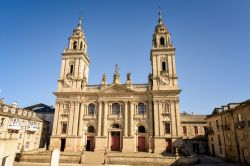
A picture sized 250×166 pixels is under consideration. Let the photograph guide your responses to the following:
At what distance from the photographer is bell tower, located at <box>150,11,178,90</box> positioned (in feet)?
124

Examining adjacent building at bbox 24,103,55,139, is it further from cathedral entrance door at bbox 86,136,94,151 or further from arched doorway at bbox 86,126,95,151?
cathedral entrance door at bbox 86,136,94,151

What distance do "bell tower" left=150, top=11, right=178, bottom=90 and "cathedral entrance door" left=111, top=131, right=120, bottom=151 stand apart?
12.1 metres

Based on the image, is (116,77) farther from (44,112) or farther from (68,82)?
(44,112)

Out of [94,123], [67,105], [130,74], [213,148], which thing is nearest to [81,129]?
[94,123]

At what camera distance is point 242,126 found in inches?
929

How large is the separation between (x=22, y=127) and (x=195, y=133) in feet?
124

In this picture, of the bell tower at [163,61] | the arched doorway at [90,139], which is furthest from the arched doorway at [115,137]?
the bell tower at [163,61]

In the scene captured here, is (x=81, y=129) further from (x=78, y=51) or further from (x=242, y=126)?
(x=242, y=126)

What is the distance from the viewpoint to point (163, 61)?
39531 millimetres

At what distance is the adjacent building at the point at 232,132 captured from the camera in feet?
76.6

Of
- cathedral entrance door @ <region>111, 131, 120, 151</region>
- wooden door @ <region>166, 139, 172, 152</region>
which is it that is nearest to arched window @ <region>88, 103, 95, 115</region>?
cathedral entrance door @ <region>111, 131, 120, 151</region>

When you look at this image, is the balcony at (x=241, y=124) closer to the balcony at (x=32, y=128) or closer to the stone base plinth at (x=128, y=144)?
the stone base plinth at (x=128, y=144)

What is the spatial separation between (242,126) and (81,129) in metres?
28.0

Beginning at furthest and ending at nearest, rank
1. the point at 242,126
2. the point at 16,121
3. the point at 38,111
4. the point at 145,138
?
the point at 38,111 → the point at 145,138 → the point at 16,121 → the point at 242,126
